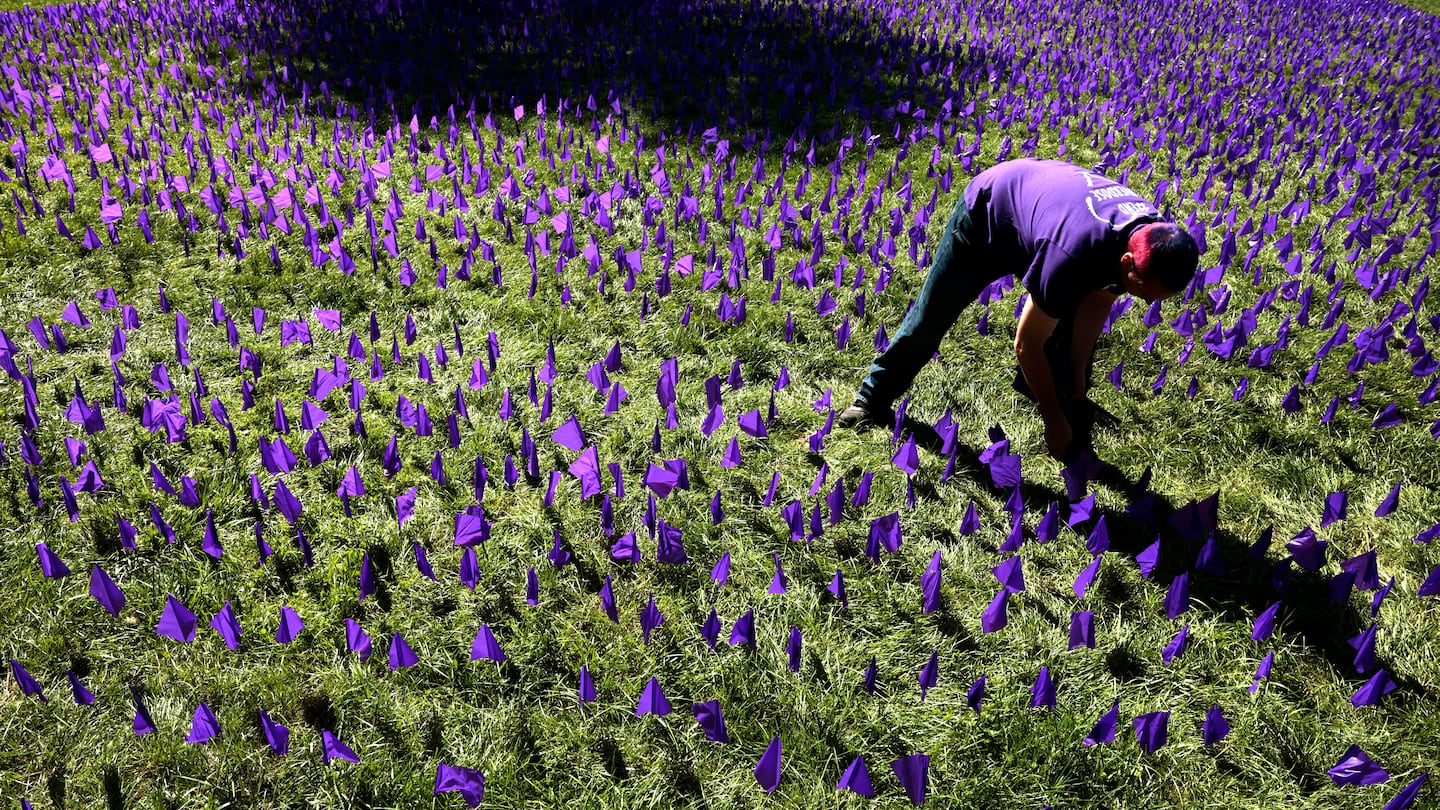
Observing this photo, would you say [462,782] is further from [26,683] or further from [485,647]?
[26,683]

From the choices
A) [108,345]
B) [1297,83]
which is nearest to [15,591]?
[108,345]

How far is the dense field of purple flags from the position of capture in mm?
2506

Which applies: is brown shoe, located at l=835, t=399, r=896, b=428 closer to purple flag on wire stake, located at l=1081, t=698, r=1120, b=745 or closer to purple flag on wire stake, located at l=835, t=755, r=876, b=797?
purple flag on wire stake, located at l=1081, t=698, r=1120, b=745

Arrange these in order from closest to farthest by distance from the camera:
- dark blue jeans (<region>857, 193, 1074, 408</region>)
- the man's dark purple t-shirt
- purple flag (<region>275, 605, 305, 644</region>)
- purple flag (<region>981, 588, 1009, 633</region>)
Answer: purple flag (<region>275, 605, 305, 644</region>) → purple flag (<region>981, 588, 1009, 633</region>) → the man's dark purple t-shirt → dark blue jeans (<region>857, 193, 1074, 408</region>)

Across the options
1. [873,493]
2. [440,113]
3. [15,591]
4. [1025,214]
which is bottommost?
[15,591]

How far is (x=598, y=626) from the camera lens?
2.38 m

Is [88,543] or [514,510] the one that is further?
[514,510]

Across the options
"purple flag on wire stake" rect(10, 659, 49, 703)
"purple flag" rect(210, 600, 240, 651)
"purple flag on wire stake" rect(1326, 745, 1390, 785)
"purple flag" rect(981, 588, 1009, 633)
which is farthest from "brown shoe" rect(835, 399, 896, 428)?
"purple flag on wire stake" rect(10, 659, 49, 703)

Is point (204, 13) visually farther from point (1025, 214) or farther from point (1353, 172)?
point (1353, 172)

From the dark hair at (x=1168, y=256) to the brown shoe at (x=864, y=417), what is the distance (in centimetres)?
126

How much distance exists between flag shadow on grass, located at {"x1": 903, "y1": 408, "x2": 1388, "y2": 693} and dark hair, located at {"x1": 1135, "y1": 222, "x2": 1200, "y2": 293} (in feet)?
2.64

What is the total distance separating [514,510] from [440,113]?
4.83m

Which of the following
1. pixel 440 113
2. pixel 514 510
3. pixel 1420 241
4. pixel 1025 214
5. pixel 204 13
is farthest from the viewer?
pixel 204 13

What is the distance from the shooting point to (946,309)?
291 cm
